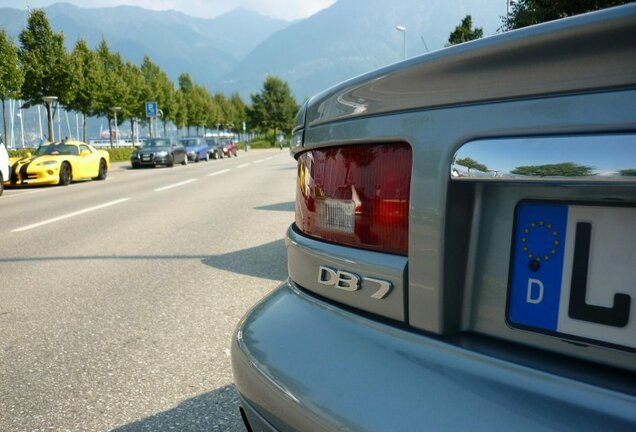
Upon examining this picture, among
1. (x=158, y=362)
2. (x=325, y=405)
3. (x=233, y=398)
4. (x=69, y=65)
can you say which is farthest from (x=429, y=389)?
(x=69, y=65)

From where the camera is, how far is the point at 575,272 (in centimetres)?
82

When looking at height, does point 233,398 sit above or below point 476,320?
below

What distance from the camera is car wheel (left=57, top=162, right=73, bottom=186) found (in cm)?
1534

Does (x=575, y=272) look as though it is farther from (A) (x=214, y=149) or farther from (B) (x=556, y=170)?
(A) (x=214, y=149)

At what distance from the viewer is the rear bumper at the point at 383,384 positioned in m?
0.75

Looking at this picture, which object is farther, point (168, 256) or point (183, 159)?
point (183, 159)

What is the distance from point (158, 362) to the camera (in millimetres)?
2818

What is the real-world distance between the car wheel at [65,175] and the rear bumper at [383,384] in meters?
15.9

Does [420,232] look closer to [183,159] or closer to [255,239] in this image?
[255,239]

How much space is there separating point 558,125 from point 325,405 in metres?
0.63

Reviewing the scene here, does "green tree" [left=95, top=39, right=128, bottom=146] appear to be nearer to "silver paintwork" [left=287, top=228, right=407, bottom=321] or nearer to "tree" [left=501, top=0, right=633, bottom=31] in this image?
"tree" [left=501, top=0, right=633, bottom=31]

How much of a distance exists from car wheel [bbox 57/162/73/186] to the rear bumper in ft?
52.2

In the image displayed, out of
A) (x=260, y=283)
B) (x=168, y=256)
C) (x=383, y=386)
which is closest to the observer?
(x=383, y=386)

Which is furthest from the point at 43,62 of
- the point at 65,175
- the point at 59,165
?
the point at 59,165
